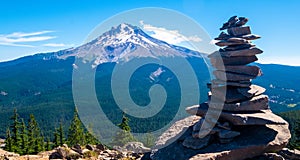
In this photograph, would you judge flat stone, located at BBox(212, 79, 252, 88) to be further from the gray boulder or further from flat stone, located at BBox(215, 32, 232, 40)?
flat stone, located at BBox(215, 32, 232, 40)

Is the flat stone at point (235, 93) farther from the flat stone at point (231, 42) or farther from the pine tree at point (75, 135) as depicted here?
the pine tree at point (75, 135)

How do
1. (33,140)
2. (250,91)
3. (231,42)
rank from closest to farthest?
(250,91) < (231,42) < (33,140)

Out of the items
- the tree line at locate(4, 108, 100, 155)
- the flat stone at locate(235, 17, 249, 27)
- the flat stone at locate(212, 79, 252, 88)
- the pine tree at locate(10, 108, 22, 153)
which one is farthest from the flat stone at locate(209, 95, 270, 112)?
the pine tree at locate(10, 108, 22, 153)

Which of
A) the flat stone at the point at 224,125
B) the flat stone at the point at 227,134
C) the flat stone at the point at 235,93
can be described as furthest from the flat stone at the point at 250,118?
the flat stone at the point at 235,93

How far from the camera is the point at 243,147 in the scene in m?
19.9

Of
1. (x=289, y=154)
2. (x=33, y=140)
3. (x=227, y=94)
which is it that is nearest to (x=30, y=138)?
(x=33, y=140)

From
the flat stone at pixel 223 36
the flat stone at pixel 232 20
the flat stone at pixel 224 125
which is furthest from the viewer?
the flat stone at pixel 223 36

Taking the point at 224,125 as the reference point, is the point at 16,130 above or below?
below

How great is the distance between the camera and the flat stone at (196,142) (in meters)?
20.7

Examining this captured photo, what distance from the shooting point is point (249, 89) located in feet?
71.8

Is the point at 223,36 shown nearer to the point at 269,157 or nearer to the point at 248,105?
the point at 248,105

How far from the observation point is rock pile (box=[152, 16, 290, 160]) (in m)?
20.3

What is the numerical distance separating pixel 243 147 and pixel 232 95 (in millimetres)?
3554

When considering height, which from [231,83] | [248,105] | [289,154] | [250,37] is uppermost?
[250,37]
